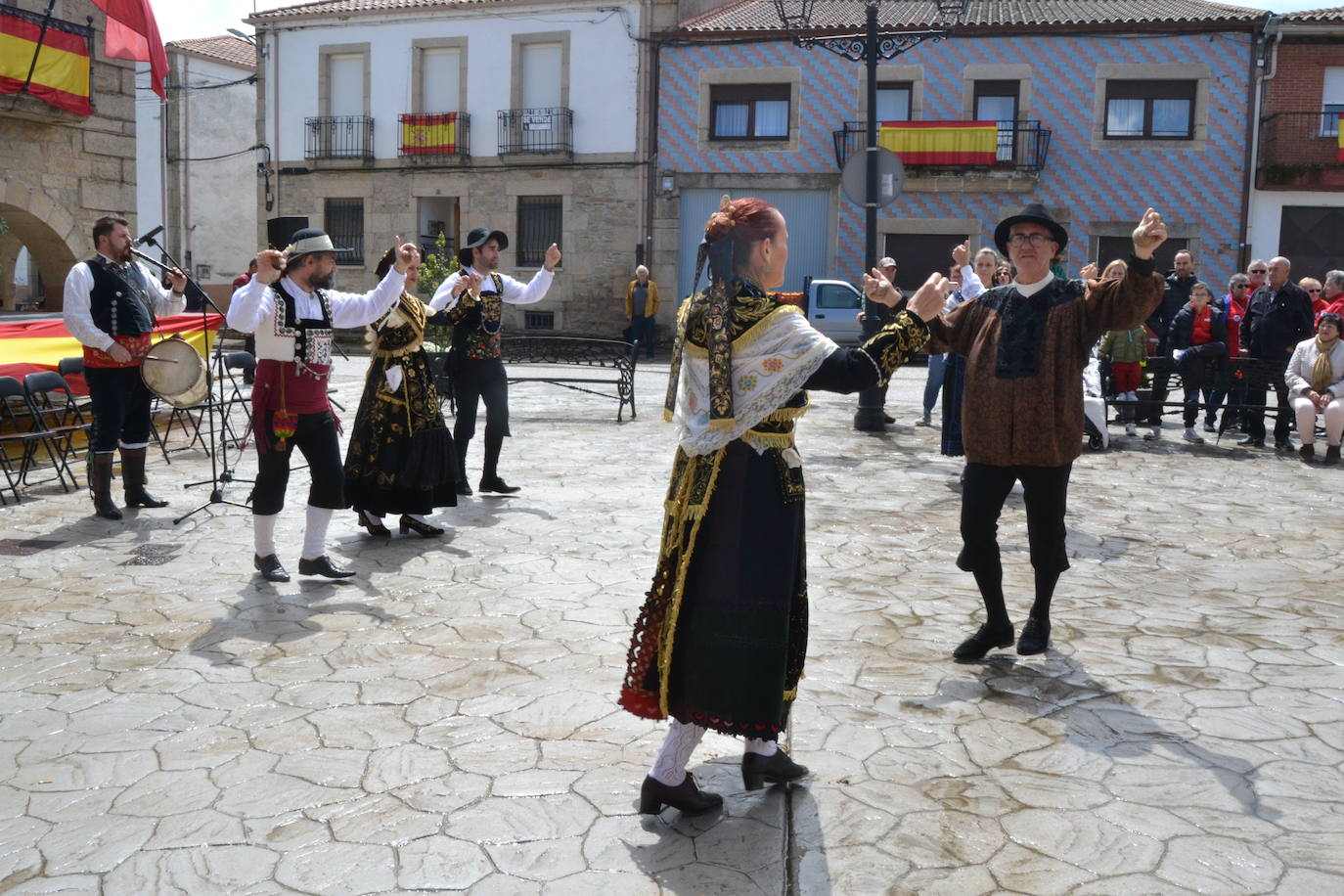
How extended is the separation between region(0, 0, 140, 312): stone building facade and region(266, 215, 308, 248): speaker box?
858cm

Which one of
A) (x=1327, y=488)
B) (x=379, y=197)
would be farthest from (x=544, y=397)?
(x=379, y=197)

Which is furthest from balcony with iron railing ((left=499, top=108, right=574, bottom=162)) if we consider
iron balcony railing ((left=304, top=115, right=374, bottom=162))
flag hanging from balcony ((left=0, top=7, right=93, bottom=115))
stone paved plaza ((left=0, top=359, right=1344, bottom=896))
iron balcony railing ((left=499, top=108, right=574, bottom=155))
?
stone paved plaza ((left=0, top=359, right=1344, bottom=896))

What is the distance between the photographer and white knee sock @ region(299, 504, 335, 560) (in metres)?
6.04

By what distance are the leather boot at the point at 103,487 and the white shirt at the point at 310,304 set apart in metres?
2.21

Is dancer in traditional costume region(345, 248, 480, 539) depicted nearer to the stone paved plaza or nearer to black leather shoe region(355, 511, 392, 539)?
black leather shoe region(355, 511, 392, 539)

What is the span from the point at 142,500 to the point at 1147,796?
6.45m

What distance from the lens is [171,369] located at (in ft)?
25.2

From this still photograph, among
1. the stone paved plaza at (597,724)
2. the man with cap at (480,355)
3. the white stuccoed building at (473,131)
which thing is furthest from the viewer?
the white stuccoed building at (473,131)

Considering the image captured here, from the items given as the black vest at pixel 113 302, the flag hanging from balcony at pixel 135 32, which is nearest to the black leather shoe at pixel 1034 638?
the black vest at pixel 113 302

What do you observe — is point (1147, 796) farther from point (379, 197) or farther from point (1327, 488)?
point (379, 197)

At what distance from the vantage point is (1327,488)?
374 inches

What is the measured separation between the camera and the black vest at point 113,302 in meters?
7.58

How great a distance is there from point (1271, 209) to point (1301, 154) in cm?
120

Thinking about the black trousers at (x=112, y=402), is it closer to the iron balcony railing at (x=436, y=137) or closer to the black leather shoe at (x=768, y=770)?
the black leather shoe at (x=768, y=770)
